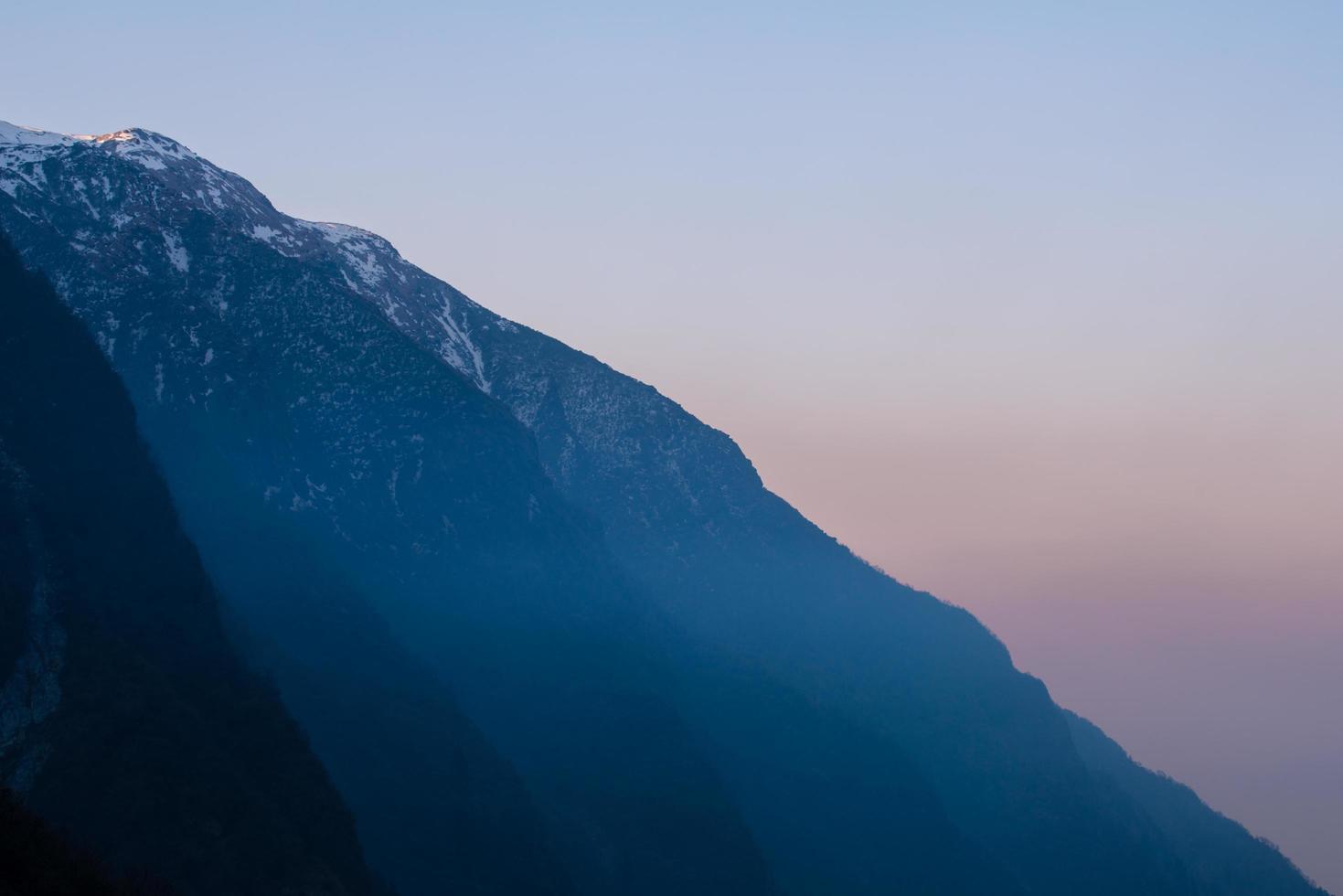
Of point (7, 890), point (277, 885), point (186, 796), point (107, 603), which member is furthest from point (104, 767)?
point (7, 890)

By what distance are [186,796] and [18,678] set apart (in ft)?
72.4

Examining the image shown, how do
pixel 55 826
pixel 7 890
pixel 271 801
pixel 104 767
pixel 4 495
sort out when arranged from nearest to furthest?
pixel 7 890 < pixel 55 826 < pixel 104 767 < pixel 271 801 < pixel 4 495

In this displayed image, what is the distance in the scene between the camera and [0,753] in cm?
16362

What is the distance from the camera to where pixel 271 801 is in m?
186

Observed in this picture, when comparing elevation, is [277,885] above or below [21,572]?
below

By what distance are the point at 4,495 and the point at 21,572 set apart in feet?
45.9

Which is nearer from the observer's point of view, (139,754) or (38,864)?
(38,864)

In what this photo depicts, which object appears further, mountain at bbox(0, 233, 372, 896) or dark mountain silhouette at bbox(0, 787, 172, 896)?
mountain at bbox(0, 233, 372, 896)

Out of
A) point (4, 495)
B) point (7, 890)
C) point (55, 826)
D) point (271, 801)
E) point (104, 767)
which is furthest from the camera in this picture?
point (4, 495)

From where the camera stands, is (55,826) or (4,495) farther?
(4,495)

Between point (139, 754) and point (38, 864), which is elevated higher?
point (38, 864)

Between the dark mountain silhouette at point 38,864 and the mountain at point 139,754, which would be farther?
the mountain at point 139,754

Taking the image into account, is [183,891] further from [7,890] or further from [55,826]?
[7,890]

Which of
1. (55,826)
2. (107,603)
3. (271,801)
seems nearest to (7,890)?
(55,826)
